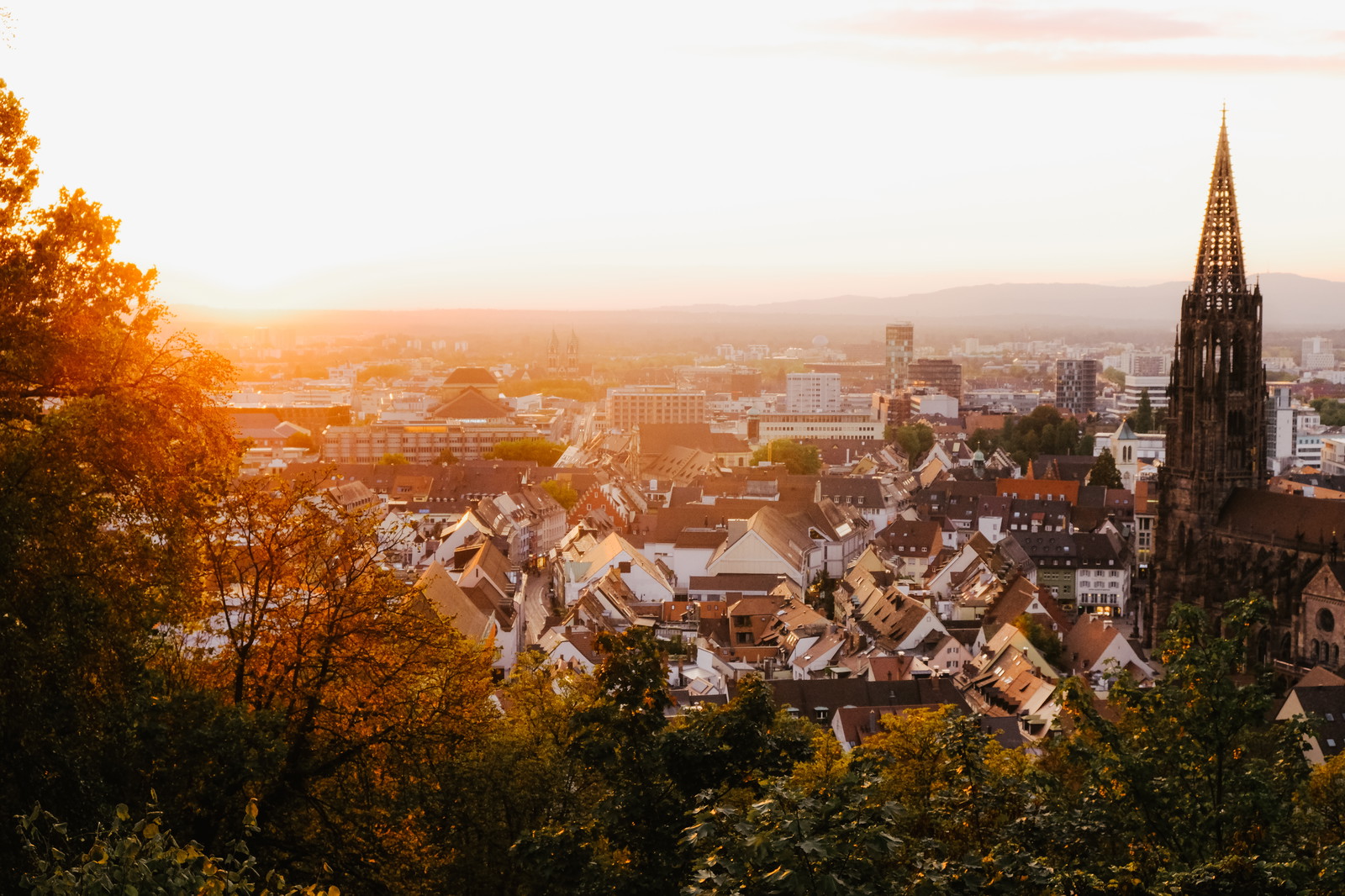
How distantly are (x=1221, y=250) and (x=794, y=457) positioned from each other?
199ft

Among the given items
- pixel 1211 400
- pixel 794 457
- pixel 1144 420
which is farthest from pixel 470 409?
pixel 1211 400

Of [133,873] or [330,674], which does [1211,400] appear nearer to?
[330,674]

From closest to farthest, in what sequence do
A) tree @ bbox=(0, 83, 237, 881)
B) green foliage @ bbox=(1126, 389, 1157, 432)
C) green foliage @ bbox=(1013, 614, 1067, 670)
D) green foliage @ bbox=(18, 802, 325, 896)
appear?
green foliage @ bbox=(18, 802, 325, 896) < tree @ bbox=(0, 83, 237, 881) < green foliage @ bbox=(1013, 614, 1067, 670) < green foliage @ bbox=(1126, 389, 1157, 432)

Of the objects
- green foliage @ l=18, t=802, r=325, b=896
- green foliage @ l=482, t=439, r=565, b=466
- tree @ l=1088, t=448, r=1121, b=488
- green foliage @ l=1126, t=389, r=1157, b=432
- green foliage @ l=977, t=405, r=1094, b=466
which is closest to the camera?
green foliage @ l=18, t=802, r=325, b=896

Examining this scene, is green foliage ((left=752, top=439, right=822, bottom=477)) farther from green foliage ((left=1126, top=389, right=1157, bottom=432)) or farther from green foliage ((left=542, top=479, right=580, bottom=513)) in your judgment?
green foliage ((left=1126, top=389, right=1157, bottom=432))

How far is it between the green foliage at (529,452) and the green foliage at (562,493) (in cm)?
2305

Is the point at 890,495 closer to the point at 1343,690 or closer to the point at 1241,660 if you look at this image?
the point at 1343,690

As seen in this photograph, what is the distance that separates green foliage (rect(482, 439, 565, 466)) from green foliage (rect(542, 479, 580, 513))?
2305cm

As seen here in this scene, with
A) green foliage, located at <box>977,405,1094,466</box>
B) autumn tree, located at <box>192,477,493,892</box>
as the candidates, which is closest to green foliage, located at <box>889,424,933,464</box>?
green foliage, located at <box>977,405,1094,466</box>

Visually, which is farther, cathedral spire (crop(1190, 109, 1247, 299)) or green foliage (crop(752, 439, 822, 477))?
green foliage (crop(752, 439, 822, 477))

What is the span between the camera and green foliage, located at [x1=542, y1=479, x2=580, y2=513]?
89938mm

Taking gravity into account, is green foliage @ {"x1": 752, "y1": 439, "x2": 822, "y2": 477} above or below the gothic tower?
below

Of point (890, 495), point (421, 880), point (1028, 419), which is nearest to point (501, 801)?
point (421, 880)

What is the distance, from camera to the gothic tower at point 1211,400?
56.0 m
